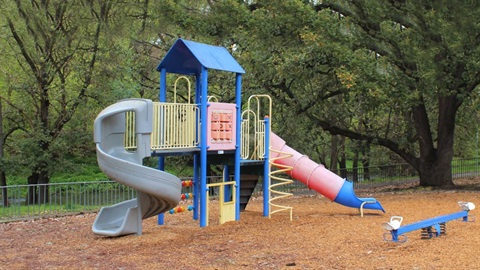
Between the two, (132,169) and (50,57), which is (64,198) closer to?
(50,57)

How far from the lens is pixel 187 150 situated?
11.6m

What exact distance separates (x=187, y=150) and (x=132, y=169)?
5.52 feet

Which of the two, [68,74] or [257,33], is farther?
[68,74]

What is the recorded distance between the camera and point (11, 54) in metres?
22.4

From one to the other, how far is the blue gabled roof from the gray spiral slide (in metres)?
2.03

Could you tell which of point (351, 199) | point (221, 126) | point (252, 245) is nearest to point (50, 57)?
point (221, 126)

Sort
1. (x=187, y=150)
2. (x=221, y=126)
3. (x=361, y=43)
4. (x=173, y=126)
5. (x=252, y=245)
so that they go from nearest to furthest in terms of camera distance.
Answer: (x=252, y=245)
(x=173, y=126)
(x=187, y=150)
(x=221, y=126)
(x=361, y=43)

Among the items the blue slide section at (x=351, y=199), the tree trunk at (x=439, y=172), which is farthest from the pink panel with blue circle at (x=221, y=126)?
the tree trunk at (x=439, y=172)

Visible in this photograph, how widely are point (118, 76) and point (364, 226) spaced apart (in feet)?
43.3

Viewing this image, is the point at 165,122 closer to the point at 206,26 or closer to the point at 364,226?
the point at 364,226

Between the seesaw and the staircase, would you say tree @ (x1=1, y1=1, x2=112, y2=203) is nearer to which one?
the staircase

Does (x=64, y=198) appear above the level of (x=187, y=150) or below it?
below

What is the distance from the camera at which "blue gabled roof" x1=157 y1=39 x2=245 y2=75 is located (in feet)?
39.9

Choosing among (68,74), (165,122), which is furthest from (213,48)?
(68,74)
